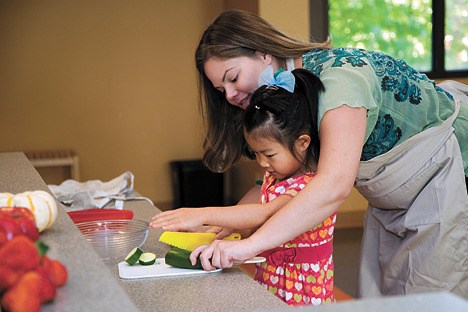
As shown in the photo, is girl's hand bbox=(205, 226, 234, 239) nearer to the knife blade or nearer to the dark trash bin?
the knife blade

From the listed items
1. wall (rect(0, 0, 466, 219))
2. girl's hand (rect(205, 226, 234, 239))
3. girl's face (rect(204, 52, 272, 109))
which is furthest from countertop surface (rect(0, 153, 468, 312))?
wall (rect(0, 0, 466, 219))

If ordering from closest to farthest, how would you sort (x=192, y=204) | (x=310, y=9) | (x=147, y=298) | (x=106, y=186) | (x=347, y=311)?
(x=347, y=311) → (x=147, y=298) → (x=106, y=186) → (x=310, y=9) → (x=192, y=204)

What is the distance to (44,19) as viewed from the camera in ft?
18.6

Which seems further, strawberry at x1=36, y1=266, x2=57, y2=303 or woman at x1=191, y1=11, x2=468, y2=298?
woman at x1=191, y1=11, x2=468, y2=298

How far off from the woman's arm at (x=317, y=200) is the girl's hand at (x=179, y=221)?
0.56ft

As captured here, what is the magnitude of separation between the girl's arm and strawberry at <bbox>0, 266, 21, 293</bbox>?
925mm

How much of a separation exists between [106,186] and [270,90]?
117 cm

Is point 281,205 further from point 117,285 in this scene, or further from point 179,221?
point 117,285

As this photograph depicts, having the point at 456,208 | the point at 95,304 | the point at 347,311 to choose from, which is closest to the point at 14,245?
the point at 95,304

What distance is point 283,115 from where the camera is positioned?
1815 millimetres

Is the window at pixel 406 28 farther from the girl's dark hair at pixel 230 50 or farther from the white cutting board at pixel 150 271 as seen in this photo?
the white cutting board at pixel 150 271

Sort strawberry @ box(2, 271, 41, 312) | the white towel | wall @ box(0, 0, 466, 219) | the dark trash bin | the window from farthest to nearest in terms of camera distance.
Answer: the dark trash bin < wall @ box(0, 0, 466, 219) < the window < the white towel < strawberry @ box(2, 271, 41, 312)

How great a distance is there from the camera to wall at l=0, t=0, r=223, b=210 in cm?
566

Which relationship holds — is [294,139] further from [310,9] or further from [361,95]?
[310,9]
